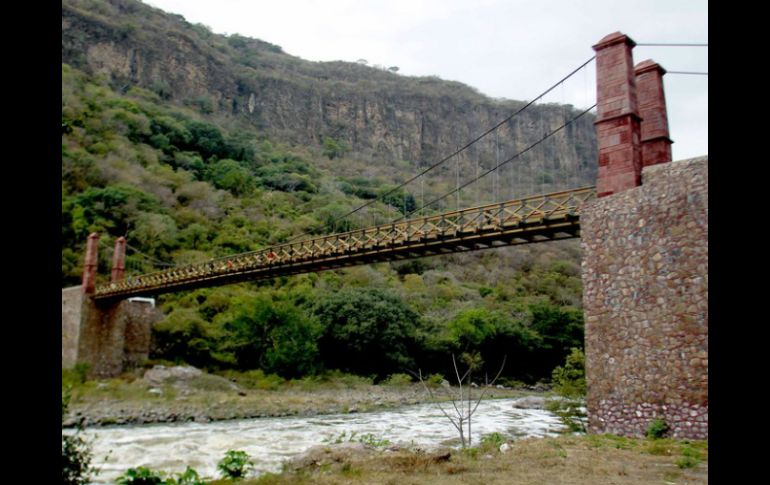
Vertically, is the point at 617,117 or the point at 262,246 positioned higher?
the point at 617,117

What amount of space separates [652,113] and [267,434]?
10501 millimetres

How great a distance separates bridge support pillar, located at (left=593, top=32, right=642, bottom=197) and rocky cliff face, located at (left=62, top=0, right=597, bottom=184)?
5093 cm

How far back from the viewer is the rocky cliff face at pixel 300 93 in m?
58.8

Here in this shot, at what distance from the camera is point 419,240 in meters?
13.6

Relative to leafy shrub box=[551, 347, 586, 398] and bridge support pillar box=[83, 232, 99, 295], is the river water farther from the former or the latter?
bridge support pillar box=[83, 232, 99, 295]

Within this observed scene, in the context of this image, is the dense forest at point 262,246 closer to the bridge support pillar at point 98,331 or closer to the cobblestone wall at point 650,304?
the bridge support pillar at point 98,331

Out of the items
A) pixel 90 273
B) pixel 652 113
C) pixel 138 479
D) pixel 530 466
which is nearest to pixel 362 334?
pixel 90 273

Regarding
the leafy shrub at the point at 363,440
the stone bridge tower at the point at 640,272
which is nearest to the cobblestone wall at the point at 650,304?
the stone bridge tower at the point at 640,272

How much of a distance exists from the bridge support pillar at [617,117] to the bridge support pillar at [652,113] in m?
0.65

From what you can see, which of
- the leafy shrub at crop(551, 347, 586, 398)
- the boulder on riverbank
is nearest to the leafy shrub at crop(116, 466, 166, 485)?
the leafy shrub at crop(551, 347, 586, 398)

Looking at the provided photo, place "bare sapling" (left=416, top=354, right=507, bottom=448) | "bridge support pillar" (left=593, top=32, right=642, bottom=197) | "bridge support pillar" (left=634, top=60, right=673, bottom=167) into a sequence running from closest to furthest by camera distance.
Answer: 1. "bare sapling" (left=416, top=354, right=507, bottom=448)
2. "bridge support pillar" (left=593, top=32, right=642, bottom=197)
3. "bridge support pillar" (left=634, top=60, right=673, bottom=167)

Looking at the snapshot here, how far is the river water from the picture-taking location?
9.20m

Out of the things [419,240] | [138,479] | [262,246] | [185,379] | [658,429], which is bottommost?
[185,379]

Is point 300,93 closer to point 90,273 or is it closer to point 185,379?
point 90,273
